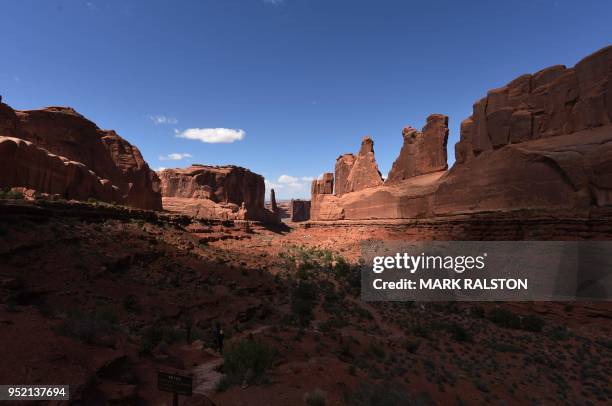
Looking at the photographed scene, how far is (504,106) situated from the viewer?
87.2 ft

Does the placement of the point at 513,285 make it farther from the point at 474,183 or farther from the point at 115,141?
the point at 115,141

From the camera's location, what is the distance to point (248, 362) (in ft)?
26.3

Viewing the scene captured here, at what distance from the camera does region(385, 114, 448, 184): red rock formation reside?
36.1 meters

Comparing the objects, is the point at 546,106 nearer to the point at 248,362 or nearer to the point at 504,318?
the point at 504,318

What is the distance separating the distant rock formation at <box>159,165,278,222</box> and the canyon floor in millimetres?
35793

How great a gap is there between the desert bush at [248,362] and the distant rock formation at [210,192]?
161ft

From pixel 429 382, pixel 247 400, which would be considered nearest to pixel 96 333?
pixel 247 400

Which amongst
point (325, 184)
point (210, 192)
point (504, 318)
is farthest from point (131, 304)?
point (210, 192)

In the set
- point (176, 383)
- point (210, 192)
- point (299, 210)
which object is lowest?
point (176, 383)

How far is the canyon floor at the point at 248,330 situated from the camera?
662cm

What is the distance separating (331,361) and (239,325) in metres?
5.51

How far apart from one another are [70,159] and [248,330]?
1014 inches

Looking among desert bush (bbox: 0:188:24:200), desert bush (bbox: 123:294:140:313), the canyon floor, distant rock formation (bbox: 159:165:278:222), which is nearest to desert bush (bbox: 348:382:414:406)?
the canyon floor

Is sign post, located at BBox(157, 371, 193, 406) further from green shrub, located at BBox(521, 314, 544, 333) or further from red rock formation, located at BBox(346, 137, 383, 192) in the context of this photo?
red rock formation, located at BBox(346, 137, 383, 192)
